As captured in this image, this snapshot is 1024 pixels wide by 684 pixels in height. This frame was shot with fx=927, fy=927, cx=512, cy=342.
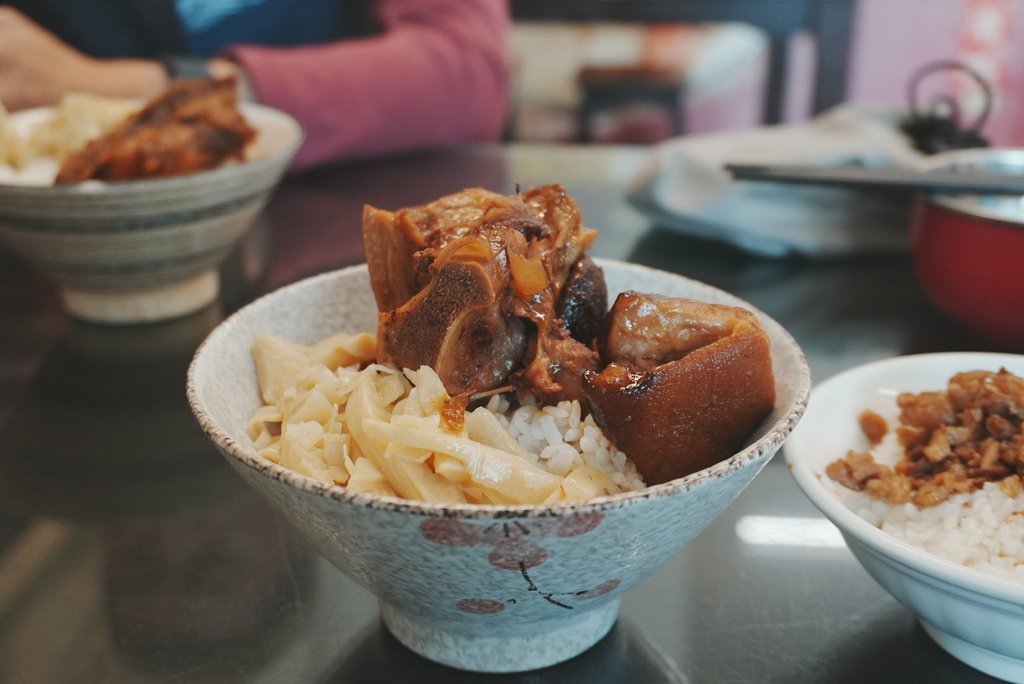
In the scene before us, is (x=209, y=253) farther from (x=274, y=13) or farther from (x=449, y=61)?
(x=274, y=13)

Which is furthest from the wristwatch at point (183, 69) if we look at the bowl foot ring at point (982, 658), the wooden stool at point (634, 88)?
the wooden stool at point (634, 88)

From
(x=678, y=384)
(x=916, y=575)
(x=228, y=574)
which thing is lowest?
(x=228, y=574)

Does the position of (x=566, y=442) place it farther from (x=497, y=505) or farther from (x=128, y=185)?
(x=128, y=185)

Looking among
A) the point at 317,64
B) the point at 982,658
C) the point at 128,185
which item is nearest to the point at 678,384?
the point at 982,658

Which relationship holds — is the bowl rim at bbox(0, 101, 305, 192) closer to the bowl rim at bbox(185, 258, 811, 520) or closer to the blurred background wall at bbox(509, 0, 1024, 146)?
the bowl rim at bbox(185, 258, 811, 520)

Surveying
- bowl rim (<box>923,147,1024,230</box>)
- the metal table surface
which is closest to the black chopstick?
bowl rim (<box>923,147,1024,230</box>)

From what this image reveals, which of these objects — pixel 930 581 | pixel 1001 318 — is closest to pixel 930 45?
pixel 1001 318
